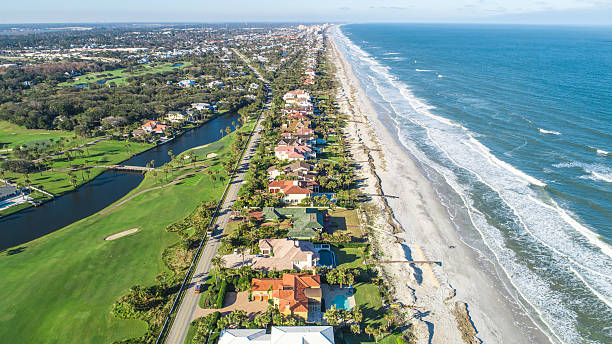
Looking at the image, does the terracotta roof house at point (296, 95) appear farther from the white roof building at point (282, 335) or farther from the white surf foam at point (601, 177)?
the white roof building at point (282, 335)

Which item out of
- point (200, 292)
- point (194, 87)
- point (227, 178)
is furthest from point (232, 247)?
point (194, 87)

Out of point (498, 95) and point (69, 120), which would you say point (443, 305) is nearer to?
point (498, 95)

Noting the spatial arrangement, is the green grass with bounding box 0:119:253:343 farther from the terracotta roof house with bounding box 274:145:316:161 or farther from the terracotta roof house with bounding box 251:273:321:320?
the terracotta roof house with bounding box 274:145:316:161

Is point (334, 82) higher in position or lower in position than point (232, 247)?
higher

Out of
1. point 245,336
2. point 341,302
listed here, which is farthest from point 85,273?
point 341,302

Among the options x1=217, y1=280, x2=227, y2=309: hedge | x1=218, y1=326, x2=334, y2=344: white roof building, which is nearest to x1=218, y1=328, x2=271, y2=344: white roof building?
x1=218, y1=326, x2=334, y2=344: white roof building

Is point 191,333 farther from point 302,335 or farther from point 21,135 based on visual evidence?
point 21,135
